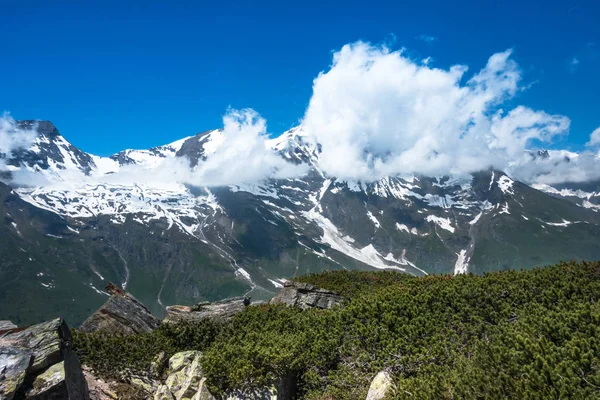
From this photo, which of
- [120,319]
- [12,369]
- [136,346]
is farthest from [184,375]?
[120,319]

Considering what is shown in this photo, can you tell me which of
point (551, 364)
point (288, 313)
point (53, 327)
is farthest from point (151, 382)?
point (551, 364)

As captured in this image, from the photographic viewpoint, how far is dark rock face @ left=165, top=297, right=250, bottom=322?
32.3 m

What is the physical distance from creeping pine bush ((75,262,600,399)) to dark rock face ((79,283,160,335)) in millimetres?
3649

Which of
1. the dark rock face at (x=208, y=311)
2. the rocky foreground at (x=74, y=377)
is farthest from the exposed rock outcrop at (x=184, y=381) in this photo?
the dark rock face at (x=208, y=311)

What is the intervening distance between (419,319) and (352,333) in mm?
3628

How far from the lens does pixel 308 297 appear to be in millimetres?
34562

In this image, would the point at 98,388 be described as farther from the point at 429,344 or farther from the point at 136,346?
the point at 429,344

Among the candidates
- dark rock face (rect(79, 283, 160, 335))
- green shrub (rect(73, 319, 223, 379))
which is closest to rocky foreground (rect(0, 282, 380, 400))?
dark rock face (rect(79, 283, 160, 335))

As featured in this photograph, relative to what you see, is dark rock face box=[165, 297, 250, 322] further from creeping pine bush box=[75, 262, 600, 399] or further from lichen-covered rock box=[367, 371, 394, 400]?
lichen-covered rock box=[367, 371, 394, 400]

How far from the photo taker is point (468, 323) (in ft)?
64.1

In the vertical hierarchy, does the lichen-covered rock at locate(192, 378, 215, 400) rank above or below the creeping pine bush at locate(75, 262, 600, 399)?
below

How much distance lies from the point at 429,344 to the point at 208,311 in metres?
21.1

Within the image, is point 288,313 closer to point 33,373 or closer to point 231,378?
point 231,378

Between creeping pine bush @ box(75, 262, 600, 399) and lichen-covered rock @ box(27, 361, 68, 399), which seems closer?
creeping pine bush @ box(75, 262, 600, 399)
